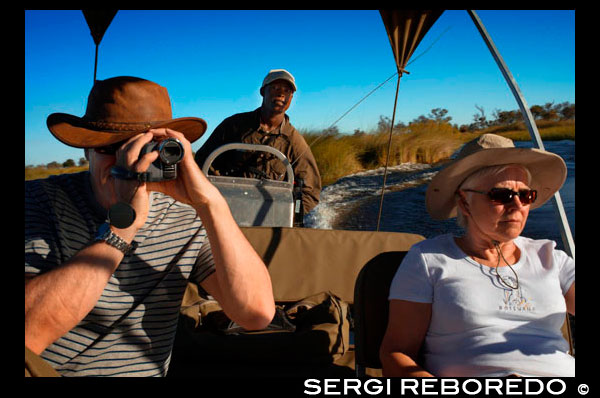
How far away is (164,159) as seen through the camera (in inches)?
46.9

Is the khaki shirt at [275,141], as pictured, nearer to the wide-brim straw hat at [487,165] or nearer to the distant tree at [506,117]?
the wide-brim straw hat at [487,165]

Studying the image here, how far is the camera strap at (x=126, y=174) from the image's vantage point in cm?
117

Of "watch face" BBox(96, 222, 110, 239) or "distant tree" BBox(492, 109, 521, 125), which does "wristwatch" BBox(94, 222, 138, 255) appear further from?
"distant tree" BBox(492, 109, 521, 125)

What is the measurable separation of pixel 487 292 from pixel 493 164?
53cm

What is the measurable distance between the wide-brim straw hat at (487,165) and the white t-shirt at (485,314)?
35 centimetres

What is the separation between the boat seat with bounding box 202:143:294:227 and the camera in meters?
3.11

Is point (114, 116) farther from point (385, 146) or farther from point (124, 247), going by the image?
point (385, 146)

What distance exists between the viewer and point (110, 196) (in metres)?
1.27

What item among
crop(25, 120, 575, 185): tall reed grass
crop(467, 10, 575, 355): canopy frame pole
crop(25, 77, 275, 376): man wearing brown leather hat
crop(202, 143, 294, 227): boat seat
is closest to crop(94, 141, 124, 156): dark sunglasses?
crop(25, 77, 275, 376): man wearing brown leather hat

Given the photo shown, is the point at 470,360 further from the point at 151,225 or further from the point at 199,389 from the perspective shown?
the point at 151,225

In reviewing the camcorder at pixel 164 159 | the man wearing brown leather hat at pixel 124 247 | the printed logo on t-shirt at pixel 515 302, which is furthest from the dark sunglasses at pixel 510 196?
the camcorder at pixel 164 159

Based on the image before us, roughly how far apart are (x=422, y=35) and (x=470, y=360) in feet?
9.56
